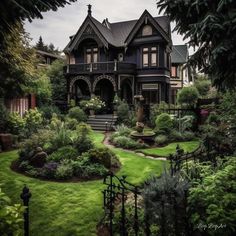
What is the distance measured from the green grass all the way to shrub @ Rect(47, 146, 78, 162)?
1330 mm

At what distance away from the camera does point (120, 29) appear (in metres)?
29.4

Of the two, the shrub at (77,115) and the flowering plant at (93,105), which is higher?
the flowering plant at (93,105)

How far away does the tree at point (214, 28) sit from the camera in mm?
5570

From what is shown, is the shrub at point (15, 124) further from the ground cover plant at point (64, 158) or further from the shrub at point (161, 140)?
the shrub at point (161, 140)

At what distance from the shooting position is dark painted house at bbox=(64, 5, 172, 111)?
25109 millimetres

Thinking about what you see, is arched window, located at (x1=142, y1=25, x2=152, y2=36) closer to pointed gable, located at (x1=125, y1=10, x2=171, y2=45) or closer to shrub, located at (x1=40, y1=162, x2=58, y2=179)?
pointed gable, located at (x1=125, y1=10, x2=171, y2=45)

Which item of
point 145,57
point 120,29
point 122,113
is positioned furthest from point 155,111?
point 120,29

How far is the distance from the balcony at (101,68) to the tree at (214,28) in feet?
58.0

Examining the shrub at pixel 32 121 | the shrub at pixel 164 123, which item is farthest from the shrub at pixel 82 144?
the shrub at pixel 164 123

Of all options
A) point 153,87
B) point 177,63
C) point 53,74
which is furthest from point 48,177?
point 177,63

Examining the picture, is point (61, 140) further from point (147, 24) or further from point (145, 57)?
point (147, 24)

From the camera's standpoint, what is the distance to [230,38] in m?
5.70

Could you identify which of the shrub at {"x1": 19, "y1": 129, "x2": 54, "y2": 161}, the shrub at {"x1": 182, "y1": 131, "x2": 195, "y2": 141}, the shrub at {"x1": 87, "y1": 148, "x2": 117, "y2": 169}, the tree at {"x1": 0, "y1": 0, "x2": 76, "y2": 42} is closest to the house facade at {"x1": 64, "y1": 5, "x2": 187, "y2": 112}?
the shrub at {"x1": 182, "y1": 131, "x2": 195, "y2": 141}

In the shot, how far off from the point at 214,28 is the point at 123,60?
22.1 m
